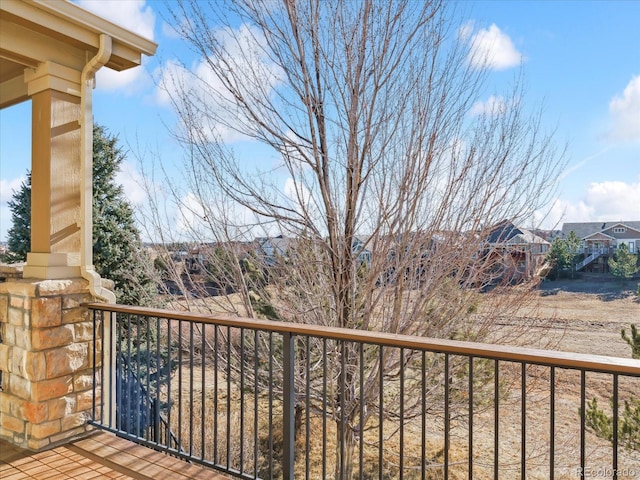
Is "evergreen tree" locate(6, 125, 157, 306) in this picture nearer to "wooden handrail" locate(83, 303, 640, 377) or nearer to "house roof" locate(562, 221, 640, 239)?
"wooden handrail" locate(83, 303, 640, 377)

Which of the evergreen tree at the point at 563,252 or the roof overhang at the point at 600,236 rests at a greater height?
the roof overhang at the point at 600,236

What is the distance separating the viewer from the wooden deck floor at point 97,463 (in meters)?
2.16

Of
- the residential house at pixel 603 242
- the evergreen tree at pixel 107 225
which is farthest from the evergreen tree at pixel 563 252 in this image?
the evergreen tree at pixel 107 225

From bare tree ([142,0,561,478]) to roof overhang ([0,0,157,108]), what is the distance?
1.36m

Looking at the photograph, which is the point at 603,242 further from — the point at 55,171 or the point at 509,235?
the point at 55,171

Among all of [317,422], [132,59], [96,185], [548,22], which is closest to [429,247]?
[132,59]

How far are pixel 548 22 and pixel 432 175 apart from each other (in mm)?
4189

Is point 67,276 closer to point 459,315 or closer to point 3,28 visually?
point 3,28

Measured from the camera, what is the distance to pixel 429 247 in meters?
3.82

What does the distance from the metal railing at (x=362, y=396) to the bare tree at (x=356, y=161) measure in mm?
405

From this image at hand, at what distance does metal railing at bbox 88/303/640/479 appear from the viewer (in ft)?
4.94

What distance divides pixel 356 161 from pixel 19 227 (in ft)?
23.8

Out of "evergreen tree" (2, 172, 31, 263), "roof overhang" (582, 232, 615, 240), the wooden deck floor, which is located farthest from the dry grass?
"evergreen tree" (2, 172, 31, 263)

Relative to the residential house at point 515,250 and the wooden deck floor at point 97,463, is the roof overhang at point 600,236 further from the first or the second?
A: the wooden deck floor at point 97,463
